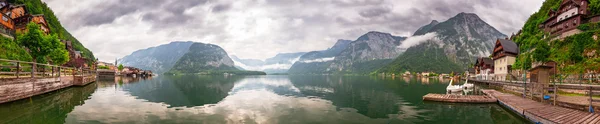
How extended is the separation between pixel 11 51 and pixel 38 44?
443 centimetres

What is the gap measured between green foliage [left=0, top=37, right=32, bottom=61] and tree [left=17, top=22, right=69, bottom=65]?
4.85 feet

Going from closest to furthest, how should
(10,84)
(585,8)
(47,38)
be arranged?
(10,84) → (47,38) → (585,8)

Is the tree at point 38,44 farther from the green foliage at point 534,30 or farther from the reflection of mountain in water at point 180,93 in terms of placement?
the green foliage at point 534,30

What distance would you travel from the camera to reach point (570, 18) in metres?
54.6

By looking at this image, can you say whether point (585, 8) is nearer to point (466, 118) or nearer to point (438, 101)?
point (438, 101)

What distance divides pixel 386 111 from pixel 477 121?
6617 millimetres

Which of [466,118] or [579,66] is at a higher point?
[579,66]

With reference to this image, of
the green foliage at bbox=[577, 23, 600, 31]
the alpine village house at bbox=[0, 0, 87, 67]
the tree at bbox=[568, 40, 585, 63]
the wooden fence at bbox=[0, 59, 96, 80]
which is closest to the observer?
the wooden fence at bbox=[0, 59, 96, 80]

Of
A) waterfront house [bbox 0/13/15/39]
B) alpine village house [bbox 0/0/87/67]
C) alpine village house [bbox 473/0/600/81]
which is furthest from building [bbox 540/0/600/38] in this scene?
waterfront house [bbox 0/13/15/39]

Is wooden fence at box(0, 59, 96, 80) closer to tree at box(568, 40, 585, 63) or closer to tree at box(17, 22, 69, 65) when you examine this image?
tree at box(17, 22, 69, 65)

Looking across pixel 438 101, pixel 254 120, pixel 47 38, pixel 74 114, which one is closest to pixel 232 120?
pixel 254 120

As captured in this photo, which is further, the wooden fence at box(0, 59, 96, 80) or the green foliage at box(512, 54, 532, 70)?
the green foliage at box(512, 54, 532, 70)

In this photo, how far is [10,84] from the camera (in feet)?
69.1

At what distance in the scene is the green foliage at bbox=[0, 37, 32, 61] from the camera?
4222 centimetres
